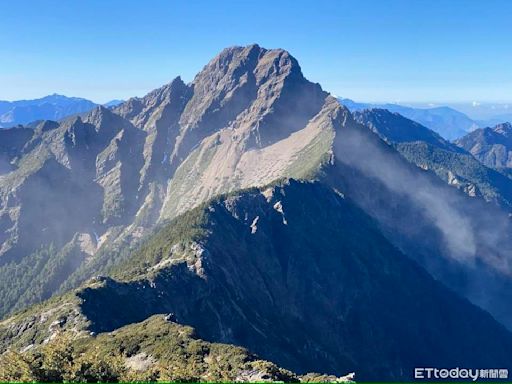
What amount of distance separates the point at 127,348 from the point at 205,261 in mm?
76517

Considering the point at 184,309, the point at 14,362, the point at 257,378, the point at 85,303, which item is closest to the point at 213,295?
the point at 184,309

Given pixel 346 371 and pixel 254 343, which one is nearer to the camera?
pixel 254 343

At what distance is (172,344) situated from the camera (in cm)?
11244

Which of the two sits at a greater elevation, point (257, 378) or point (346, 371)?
point (257, 378)

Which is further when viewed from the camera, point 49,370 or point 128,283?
point 128,283

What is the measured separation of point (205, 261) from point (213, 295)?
15894 millimetres

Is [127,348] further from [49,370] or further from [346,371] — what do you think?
[346,371]

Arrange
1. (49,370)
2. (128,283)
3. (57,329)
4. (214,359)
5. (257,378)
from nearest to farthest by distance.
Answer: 1. (49,370)
2. (257,378)
3. (214,359)
4. (57,329)
5. (128,283)

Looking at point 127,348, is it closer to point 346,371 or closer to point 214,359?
point 214,359

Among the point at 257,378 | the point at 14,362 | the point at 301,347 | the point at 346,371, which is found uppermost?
the point at 14,362

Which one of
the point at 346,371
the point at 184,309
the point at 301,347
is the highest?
the point at 184,309

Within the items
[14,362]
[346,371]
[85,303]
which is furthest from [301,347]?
[14,362]

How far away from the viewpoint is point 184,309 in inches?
6727

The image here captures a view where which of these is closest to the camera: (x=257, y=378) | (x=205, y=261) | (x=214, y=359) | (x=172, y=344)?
(x=257, y=378)
